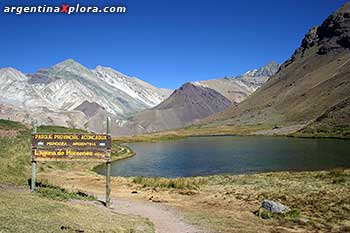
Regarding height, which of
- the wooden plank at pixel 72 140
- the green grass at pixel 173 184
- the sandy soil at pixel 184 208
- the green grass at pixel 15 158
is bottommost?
the sandy soil at pixel 184 208

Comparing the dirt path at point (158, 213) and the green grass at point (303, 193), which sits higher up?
the green grass at point (303, 193)

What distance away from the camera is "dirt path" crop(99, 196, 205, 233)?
2158 cm

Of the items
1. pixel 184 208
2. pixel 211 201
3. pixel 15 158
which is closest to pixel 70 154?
pixel 184 208

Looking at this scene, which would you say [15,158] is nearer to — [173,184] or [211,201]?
[173,184]

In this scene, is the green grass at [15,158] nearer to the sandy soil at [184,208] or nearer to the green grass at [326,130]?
the sandy soil at [184,208]

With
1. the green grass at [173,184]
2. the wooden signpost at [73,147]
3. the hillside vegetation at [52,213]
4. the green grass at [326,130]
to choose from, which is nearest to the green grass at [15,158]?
the hillside vegetation at [52,213]

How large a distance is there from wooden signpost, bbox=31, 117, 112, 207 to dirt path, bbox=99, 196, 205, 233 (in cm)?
208

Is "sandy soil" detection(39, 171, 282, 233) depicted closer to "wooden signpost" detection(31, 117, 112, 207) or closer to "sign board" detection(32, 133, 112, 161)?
"wooden signpost" detection(31, 117, 112, 207)

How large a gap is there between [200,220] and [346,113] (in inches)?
5907

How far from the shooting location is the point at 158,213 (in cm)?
2556

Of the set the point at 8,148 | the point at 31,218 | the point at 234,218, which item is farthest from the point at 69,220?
the point at 8,148

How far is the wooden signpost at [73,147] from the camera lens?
26.6 m

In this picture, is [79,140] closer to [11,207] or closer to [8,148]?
[11,207]

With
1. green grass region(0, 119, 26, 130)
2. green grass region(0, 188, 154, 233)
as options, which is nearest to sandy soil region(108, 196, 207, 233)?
green grass region(0, 188, 154, 233)
